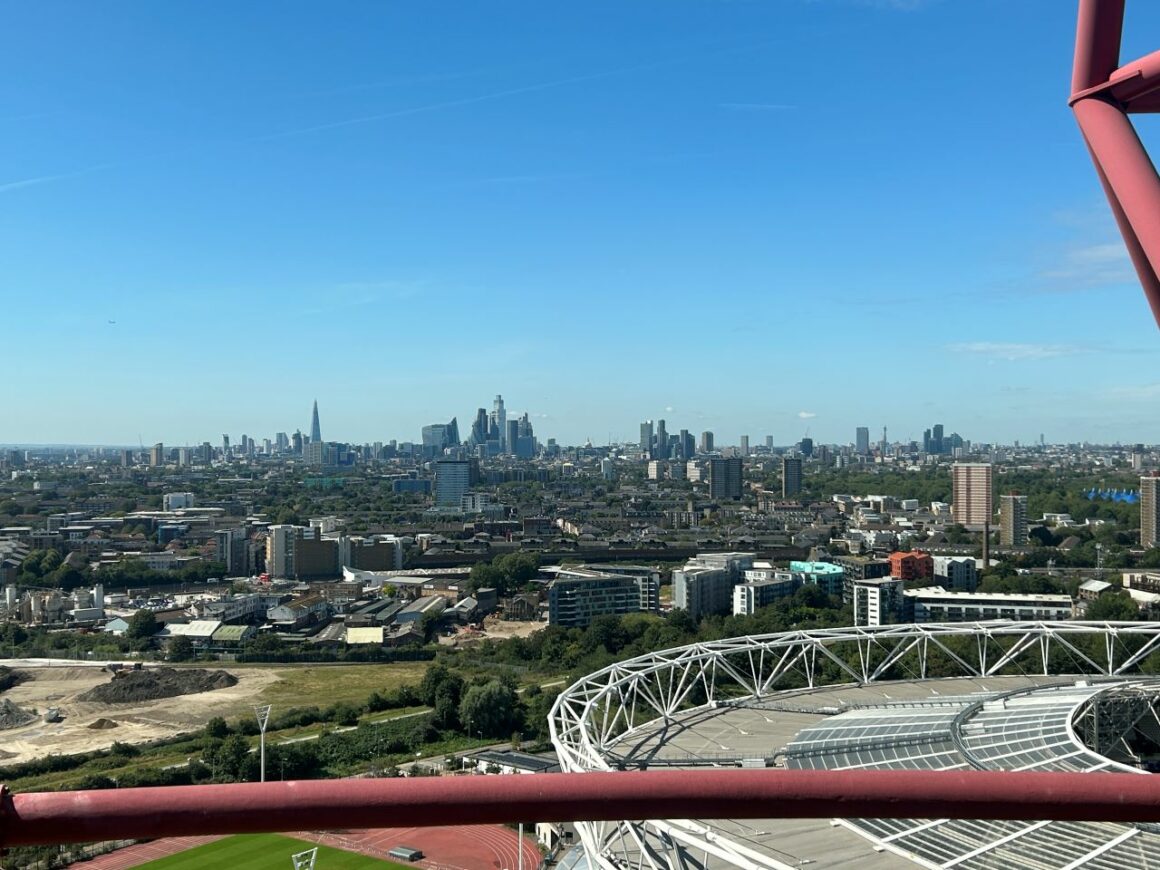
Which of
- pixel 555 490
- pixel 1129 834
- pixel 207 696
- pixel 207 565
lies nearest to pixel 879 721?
pixel 1129 834

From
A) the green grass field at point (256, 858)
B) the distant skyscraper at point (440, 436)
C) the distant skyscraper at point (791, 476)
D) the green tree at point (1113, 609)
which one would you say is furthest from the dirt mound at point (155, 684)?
the distant skyscraper at point (440, 436)

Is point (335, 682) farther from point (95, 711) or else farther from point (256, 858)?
point (256, 858)

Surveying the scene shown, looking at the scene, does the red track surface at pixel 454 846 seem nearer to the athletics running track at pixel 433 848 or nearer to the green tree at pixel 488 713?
the athletics running track at pixel 433 848

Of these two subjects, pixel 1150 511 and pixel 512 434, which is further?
pixel 512 434

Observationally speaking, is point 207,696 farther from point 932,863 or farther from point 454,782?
point 454,782

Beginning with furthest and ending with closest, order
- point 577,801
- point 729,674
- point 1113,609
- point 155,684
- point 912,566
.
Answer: point 912,566, point 1113,609, point 155,684, point 729,674, point 577,801

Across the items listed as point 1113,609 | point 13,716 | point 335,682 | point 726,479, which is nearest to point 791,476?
A: point 726,479

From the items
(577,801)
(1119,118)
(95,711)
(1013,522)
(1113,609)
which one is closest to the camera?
(577,801)
